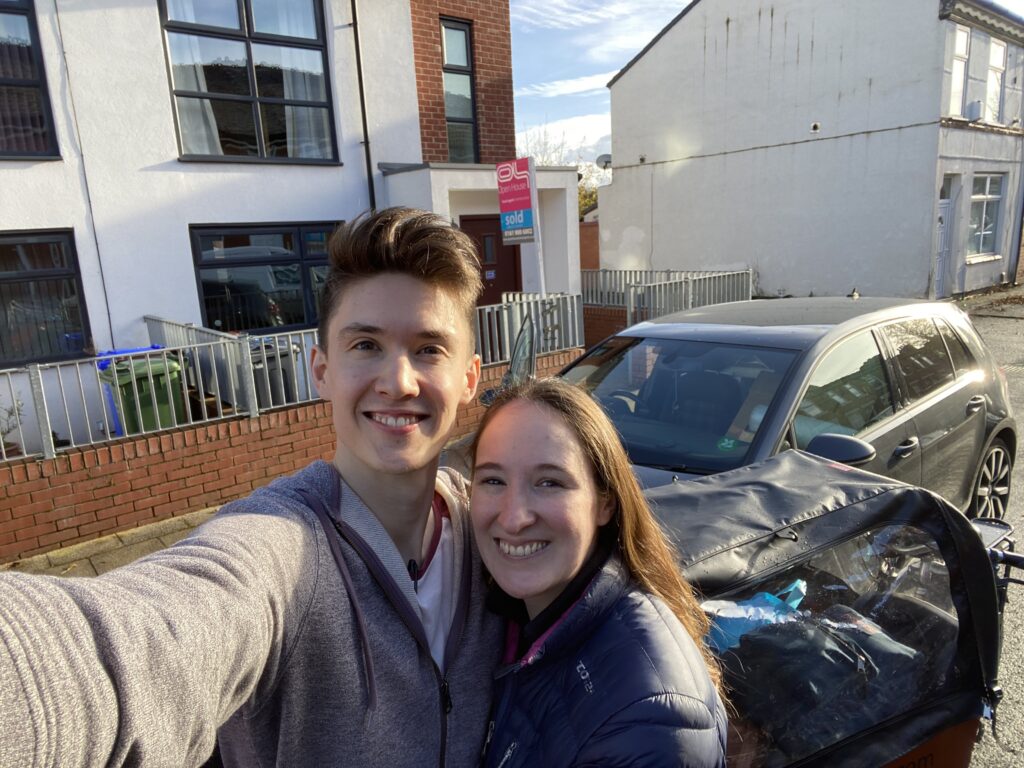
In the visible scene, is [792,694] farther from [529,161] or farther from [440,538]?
[529,161]

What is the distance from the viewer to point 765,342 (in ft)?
12.0

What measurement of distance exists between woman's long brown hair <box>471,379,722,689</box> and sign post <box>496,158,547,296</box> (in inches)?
232

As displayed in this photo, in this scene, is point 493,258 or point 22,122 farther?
point 493,258

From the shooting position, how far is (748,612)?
171cm

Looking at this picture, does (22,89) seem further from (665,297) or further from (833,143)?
(833,143)

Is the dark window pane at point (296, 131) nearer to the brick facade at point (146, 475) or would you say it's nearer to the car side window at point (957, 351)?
the brick facade at point (146, 475)

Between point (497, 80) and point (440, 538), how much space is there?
9.92 m

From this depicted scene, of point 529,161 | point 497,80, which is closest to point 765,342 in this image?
point 529,161

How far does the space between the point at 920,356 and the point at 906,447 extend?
2.84ft

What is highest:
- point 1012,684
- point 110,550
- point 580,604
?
point 580,604

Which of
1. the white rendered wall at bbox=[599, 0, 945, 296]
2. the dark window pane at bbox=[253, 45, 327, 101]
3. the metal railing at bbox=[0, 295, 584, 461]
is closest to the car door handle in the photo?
the metal railing at bbox=[0, 295, 584, 461]

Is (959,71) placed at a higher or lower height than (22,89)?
higher

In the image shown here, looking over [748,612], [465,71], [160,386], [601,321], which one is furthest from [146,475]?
[601,321]

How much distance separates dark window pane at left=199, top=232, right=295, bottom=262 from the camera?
25.7ft
